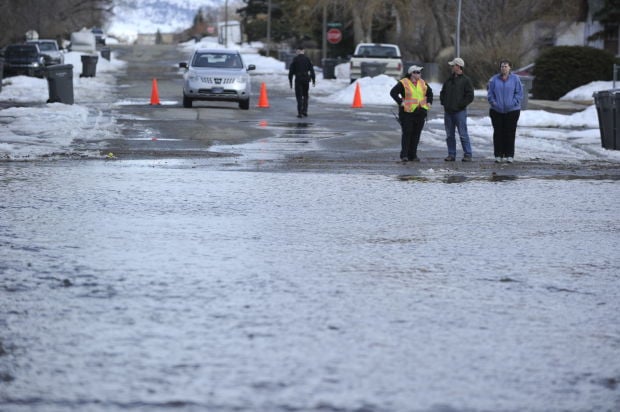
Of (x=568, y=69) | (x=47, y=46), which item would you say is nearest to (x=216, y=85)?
(x=568, y=69)

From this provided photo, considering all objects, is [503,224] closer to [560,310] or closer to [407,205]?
[407,205]

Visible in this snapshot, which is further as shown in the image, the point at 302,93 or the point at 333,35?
the point at 333,35

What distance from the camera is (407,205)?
1324cm

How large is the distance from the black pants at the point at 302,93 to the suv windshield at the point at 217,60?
4250 mm

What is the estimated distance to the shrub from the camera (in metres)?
42.8

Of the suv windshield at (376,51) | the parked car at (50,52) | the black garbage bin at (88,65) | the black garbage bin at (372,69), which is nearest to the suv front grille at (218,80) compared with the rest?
the black garbage bin at (372,69)

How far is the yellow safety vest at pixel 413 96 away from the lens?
19.0 m

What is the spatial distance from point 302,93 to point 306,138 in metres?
6.31

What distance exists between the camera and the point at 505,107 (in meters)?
18.8

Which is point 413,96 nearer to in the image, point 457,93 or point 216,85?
point 457,93

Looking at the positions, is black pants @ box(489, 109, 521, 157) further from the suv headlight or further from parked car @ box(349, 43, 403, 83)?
parked car @ box(349, 43, 403, 83)

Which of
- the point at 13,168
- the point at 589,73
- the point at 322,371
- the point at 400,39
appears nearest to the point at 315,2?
the point at 400,39

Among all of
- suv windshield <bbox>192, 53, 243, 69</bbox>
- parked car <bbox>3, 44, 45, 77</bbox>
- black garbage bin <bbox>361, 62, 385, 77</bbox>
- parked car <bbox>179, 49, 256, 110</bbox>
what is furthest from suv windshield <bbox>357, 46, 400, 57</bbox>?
parked car <bbox>179, 49, 256, 110</bbox>

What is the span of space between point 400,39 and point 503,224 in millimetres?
53096
